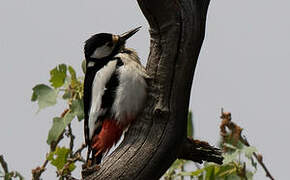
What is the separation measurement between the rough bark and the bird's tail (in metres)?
0.34

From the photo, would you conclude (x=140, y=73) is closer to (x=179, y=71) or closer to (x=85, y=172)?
(x=179, y=71)

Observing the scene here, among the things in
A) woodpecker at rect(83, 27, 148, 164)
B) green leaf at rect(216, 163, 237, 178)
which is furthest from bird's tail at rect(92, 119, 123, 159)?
green leaf at rect(216, 163, 237, 178)

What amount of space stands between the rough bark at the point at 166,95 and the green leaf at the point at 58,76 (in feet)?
2.58

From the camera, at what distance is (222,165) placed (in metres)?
4.36

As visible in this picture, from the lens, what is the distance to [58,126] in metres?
4.59

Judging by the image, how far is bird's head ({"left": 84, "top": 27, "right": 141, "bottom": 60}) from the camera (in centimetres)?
484

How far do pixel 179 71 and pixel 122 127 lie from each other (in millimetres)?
617

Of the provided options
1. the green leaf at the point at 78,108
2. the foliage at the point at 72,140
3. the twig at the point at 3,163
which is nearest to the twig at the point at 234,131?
the foliage at the point at 72,140

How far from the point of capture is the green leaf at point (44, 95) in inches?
181

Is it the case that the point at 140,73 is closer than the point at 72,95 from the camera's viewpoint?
Yes

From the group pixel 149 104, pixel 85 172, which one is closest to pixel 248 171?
pixel 149 104

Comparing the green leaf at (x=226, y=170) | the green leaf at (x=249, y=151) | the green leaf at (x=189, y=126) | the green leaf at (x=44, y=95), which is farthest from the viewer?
the green leaf at (x=44, y=95)

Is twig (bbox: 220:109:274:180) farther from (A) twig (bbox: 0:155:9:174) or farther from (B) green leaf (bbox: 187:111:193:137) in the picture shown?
(A) twig (bbox: 0:155:9:174)

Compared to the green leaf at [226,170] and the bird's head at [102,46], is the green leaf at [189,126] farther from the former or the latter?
the bird's head at [102,46]
